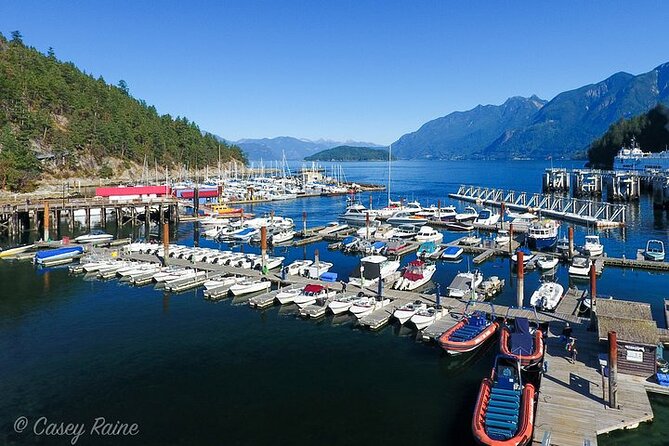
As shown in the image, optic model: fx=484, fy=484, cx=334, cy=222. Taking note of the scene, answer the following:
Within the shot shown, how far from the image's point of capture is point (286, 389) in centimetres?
2416

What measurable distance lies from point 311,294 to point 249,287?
6.33 metres

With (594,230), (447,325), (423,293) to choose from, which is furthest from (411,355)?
(594,230)

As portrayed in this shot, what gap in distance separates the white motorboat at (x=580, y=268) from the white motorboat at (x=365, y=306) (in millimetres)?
21124

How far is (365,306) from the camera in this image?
33.5m

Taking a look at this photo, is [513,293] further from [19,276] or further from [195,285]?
[19,276]

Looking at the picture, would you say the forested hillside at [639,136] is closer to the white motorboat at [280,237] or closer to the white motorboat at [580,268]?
the white motorboat at [580,268]

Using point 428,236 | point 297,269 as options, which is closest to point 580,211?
point 428,236

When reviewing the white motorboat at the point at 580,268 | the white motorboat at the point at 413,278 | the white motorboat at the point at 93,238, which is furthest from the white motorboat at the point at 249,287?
the white motorboat at the point at 93,238

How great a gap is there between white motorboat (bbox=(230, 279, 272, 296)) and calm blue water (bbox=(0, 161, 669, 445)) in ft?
5.49

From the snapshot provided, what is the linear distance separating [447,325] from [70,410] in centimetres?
2102

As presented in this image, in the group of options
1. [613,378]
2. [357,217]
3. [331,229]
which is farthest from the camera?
[357,217]

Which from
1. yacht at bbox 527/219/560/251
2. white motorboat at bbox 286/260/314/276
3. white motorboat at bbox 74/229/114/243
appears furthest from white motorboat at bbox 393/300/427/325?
white motorboat at bbox 74/229/114/243

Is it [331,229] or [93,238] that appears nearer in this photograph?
[93,238]

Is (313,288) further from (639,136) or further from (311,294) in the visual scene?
(639,136)
